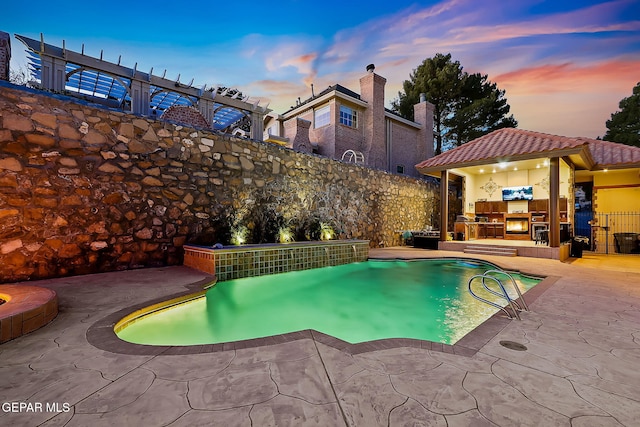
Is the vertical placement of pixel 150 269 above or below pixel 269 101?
below

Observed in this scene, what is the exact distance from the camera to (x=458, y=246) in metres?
10.0

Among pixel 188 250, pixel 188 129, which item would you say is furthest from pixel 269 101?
pixel 188 250

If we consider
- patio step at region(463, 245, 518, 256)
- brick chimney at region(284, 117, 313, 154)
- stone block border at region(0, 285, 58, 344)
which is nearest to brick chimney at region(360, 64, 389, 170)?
brick chimney at region(284, 117, 313, 154)

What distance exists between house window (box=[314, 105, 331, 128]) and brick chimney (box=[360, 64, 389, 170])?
221 cm

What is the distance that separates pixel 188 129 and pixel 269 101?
6.23 m

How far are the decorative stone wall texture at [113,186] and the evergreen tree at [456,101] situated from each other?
18.0m

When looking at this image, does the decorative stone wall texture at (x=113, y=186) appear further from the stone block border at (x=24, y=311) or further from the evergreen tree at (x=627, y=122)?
the evergreen tree at (x=627, y=122)

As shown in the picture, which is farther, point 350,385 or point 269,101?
point 269,101

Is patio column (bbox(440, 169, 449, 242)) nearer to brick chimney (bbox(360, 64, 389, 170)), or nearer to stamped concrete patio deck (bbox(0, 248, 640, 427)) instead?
brick chimney (bbox(360, 64, 389, 170))

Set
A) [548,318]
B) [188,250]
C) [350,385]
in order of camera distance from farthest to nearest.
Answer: [188,250]
[548,318]
[350,385]

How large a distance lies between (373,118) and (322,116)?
2.85m

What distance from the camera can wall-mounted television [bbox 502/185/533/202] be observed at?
1189cm

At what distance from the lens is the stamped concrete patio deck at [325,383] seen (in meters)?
1.37

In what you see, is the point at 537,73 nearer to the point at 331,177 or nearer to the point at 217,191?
the point at 331,177
